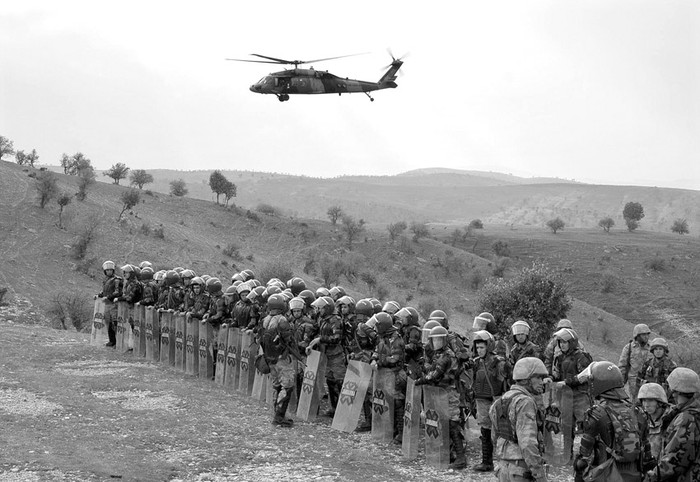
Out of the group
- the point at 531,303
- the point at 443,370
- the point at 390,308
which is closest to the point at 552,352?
Result: the point at 443,370

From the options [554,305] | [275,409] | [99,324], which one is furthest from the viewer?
[554,305]

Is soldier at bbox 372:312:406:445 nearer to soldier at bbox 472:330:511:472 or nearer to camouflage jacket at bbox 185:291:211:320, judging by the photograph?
soldier at bbox 472:330:511:472

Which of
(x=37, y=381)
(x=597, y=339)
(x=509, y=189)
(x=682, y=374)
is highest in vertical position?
(x=509, y=189)

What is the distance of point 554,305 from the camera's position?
42656mm

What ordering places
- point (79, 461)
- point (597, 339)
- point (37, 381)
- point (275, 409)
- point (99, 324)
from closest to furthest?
point (79, 461), point (275, 409), point (37, 381), point (99, 324), point (597, 339)

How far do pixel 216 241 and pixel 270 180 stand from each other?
11322 centimetres

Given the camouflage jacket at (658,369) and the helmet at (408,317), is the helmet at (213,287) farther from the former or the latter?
the camouflage jacket at (658,369)

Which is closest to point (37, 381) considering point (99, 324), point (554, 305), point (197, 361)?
point (197, 361)

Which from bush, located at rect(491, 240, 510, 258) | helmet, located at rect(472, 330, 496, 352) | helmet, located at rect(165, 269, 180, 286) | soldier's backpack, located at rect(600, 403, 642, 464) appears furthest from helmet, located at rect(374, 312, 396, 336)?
bush, located at rect(491, 240, 510, 258)

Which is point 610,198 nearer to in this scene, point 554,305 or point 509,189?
point 509,189

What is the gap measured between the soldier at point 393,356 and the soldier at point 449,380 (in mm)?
1081

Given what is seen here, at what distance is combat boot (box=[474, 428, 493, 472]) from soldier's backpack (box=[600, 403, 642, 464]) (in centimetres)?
408

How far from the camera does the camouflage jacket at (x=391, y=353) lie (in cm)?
1211

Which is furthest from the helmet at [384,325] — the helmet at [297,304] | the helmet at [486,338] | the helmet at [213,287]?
the helmet at [213,287]
